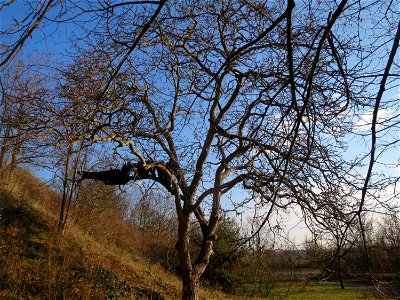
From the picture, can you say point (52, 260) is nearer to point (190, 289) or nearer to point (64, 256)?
point (64, 256)

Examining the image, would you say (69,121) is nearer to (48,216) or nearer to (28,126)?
(28,126)

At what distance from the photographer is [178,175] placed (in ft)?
31.0

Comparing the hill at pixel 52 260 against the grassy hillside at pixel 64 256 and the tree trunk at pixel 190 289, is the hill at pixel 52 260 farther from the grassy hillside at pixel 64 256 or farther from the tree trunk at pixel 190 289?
the tree trunk at pixel 190 289

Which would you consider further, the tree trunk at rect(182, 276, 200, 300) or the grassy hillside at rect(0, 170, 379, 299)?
the tree trunk at rect(182, 276, 200, 300)

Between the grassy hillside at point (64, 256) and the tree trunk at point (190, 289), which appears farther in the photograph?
the tree trunk at point (190, 289)

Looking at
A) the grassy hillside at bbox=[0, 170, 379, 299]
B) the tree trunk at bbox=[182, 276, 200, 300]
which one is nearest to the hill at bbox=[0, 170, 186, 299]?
the grassy hillside at bbox=[0, 170, 379, 299]

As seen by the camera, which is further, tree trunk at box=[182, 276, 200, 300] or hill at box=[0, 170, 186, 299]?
tree trunk at box=[182, 276, 200, 300]

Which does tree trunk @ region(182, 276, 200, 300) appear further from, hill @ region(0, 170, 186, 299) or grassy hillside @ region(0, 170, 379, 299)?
hill @ region(0, 170, 186, 299)

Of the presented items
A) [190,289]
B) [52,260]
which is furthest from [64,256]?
[190,289]

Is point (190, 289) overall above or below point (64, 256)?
below

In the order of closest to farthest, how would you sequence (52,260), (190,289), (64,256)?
(190,289), (64,256), (52,260)

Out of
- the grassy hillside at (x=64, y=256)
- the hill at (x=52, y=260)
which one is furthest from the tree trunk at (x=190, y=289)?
the hill at (x=52, y=260)

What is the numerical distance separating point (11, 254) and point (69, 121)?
5.31m

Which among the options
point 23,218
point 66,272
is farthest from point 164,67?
point 23,218
